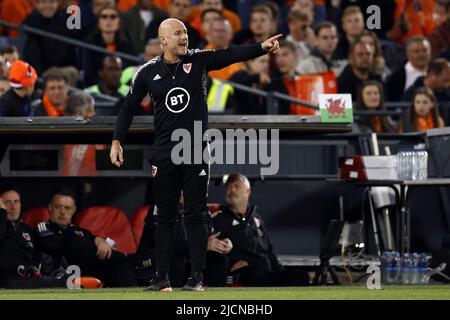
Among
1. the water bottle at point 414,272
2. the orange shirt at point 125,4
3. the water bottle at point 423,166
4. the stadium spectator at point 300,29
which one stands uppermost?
the orange shirt at point 125,4

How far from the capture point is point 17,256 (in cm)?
1291

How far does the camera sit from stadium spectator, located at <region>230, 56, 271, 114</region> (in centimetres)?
1648

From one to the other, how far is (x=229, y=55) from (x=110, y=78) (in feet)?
17.8

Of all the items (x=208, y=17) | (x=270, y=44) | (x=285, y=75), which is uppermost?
(x=208, y=17)

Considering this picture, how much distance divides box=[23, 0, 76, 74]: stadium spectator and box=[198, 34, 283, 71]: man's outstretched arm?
6052mm

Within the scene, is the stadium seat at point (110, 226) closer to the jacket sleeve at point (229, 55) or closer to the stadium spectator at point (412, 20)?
the jacket sleeve at point (229, 55)

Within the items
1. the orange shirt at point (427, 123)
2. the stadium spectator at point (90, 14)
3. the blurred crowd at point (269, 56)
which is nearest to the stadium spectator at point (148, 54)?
the blurred crowd at point (269, 56)

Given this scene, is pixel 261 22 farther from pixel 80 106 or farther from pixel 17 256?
pixel 17 256

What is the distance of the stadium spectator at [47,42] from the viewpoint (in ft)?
56.1

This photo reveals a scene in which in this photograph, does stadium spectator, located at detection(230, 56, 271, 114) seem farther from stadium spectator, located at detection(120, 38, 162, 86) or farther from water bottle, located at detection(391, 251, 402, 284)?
water bottle, located at detection(391, 251, 402, 284)

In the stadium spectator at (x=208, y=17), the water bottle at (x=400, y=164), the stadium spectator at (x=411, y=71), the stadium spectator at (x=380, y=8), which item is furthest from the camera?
the stadium spectator at (x=380, y=8)

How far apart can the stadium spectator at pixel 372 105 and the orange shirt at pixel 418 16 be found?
404 cm

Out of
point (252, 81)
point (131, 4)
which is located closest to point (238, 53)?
point (252, 81)
